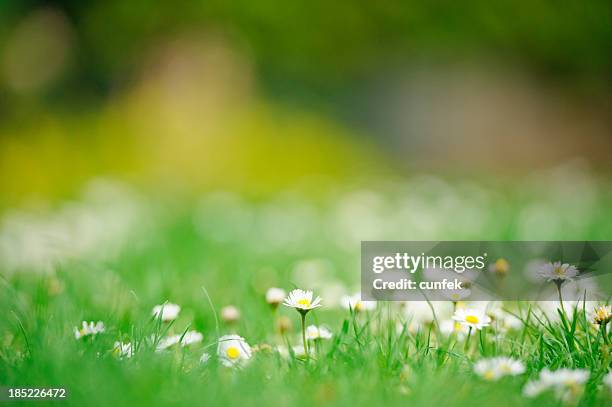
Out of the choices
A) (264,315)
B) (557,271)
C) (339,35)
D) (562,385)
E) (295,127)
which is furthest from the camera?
(339,35)

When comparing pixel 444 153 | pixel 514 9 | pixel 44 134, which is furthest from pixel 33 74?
pixel 514 9

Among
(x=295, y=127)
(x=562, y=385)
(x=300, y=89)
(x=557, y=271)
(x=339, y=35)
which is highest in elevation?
(x=339, y=35)

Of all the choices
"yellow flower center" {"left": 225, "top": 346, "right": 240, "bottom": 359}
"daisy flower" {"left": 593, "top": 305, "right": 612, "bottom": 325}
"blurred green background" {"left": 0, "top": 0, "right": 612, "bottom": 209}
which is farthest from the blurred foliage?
"yellow flower center" {"left": 225, "top": 346, "right": 240, "bottom": 359}

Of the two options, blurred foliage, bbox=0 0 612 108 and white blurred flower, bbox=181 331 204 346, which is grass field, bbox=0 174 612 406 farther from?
blurred foliage, bbox=0 0 612 108

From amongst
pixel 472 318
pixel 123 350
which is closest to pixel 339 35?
pixel 472 318

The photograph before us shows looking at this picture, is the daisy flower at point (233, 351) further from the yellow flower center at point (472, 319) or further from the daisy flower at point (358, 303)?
the yellow flower center at point (472, 319)

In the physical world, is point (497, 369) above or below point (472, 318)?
below

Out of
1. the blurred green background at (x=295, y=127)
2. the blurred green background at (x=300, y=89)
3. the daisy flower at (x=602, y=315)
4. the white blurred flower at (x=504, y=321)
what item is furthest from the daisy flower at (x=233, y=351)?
the blurred green background at (x=300, y=89)

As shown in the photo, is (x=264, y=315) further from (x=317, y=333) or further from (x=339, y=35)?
(x=339, y=35)
